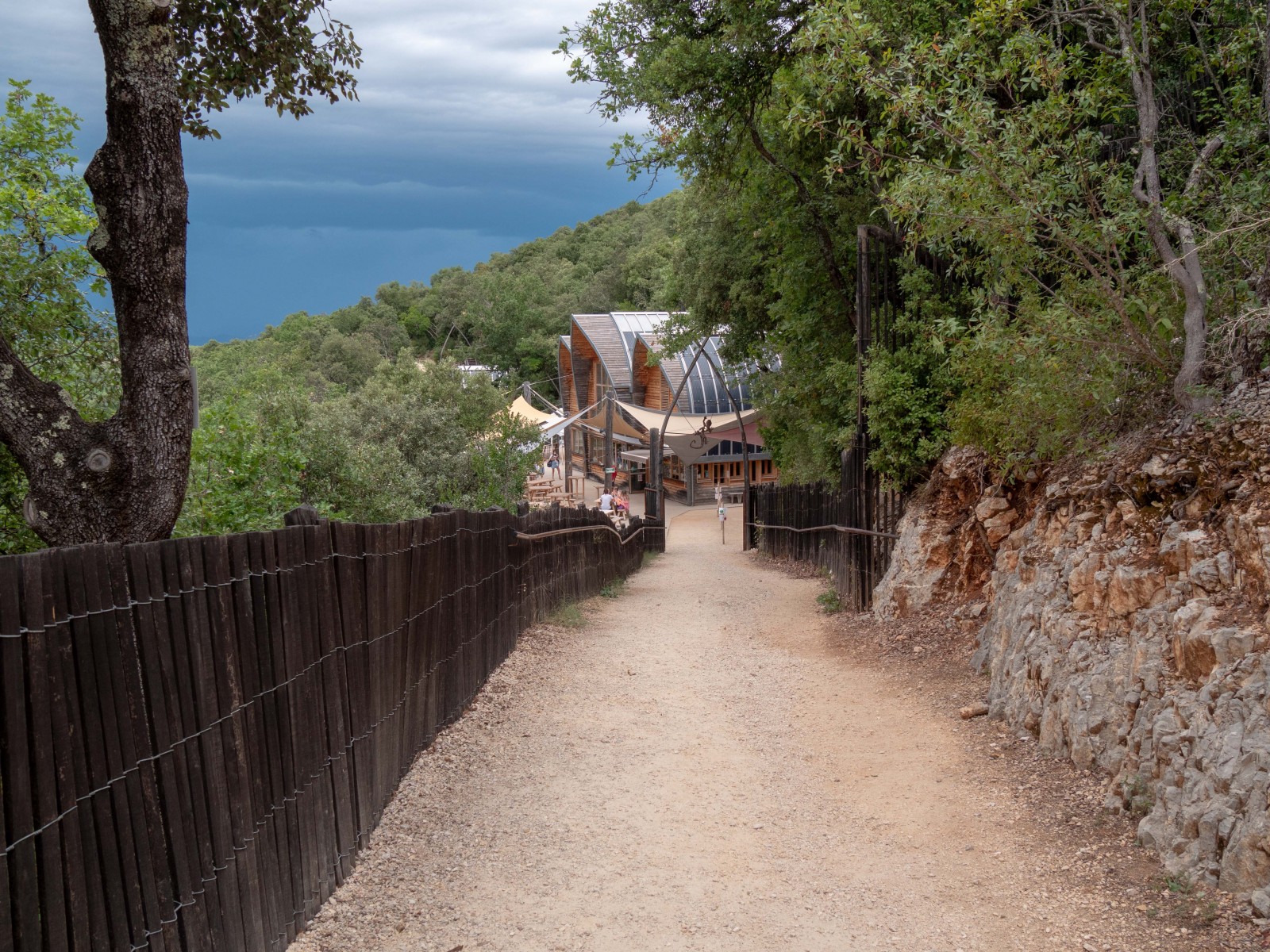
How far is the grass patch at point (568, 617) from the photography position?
35.6ft

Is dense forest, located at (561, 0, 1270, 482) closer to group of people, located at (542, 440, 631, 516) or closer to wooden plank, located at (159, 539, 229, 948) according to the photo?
wooden plank, located at (159, 539, 229, 948)

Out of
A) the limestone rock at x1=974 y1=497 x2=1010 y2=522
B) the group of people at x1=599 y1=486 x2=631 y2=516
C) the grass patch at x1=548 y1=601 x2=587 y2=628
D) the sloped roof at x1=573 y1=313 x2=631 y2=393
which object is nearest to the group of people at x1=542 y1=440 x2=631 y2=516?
the group of people at x1=599 y1=486 x2=631 y2=516

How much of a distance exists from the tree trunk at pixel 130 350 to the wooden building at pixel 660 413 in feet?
81.6

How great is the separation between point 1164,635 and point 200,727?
4.23m

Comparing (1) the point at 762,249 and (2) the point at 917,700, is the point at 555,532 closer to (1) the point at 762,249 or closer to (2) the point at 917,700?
(2) the point at 917,700

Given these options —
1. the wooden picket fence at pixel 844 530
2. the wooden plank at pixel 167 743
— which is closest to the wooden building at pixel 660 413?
the wooden picket fence at pixel 844 530

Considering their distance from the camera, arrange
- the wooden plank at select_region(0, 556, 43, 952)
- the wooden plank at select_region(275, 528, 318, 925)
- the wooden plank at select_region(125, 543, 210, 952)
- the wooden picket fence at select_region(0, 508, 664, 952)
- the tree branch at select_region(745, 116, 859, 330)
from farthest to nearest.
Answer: the tree branch at select_region(745, 116, 859, 330)
the wooden plank at select_region(275, 528, 318, 925)
the wooden plank at select_region(125, 543, 210, 952)
the wooden picket fence at select_region(0, 508, 664, 952)
the wooden plank at select_region(0, 556, 43, 952)

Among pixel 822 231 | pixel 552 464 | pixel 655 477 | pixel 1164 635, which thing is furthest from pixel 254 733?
pixel 552 464

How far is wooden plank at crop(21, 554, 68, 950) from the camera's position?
237cm

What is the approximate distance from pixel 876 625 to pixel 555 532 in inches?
136

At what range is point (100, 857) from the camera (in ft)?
8.59

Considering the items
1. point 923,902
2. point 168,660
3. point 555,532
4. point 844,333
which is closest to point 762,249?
point 844,333

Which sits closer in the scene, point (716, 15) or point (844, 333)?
point (716, 15)

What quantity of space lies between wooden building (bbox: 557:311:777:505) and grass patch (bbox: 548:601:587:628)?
1864 centimetres
